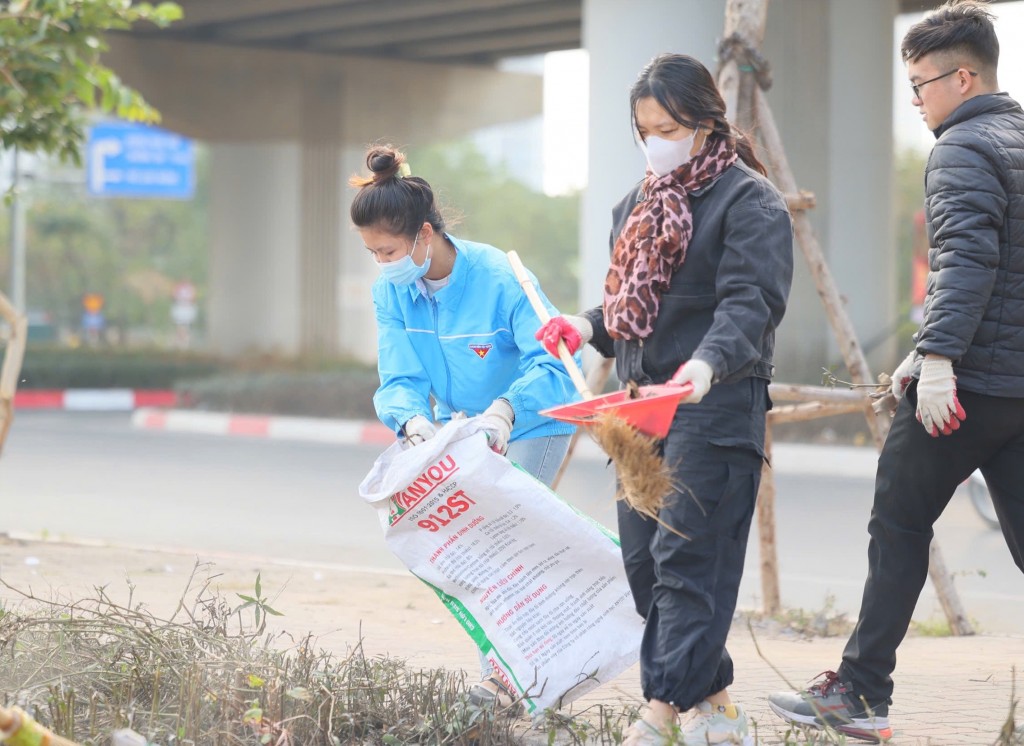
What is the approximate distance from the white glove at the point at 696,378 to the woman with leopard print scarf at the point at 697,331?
0.12 meters

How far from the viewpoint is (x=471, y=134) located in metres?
25.1

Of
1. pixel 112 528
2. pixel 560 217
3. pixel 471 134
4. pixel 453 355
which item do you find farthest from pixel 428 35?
pixel 560 217

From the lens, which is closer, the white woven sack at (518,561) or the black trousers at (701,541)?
the black trousers at (701,541)

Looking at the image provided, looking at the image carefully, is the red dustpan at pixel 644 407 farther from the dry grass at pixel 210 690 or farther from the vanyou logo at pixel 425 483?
the dry grass at pixel 210 690

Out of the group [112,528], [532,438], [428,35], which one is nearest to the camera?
[532,438]

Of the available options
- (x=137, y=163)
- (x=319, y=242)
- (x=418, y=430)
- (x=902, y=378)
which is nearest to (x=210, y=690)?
(x=418, y=430)

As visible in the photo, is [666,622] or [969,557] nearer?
[666,622]

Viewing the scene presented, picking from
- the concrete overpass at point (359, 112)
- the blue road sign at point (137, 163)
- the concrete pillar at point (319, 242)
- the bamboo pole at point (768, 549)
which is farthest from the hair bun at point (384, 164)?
the blue road sign at point (137, 163)

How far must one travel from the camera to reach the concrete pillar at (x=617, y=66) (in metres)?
13.2

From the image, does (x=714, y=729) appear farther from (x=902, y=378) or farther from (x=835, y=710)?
(x=902, y=378)

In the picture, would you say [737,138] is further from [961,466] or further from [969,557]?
[969,557]

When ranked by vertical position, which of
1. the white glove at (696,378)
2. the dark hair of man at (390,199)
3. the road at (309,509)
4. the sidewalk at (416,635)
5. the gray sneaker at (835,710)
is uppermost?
the dark hair of man at (390,199)

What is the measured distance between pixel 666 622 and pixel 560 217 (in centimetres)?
6430

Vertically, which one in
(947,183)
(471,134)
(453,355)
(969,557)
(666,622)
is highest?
(471,134)
